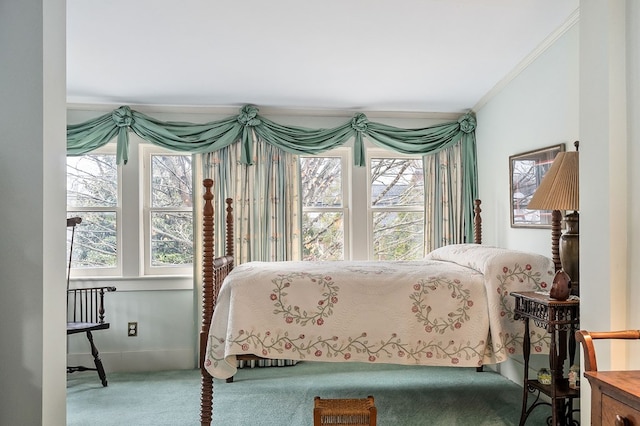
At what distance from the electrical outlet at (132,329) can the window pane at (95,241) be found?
1.79ft

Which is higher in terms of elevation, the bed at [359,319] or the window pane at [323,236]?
the window pane at [323,236]

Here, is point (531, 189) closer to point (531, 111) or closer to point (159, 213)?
point (531, 111)

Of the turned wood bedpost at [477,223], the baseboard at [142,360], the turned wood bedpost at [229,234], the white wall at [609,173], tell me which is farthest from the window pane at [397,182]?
the white wall at [609,173]

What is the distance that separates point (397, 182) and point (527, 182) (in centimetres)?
125

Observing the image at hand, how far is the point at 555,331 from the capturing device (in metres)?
2.39

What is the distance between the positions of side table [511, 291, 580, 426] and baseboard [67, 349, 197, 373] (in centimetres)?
271

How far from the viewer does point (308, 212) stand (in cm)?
427

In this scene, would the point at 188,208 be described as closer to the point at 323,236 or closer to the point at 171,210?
the point at 171,210

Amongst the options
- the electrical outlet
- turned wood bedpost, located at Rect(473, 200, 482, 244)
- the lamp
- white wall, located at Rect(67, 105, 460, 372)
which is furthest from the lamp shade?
the electrical outlet

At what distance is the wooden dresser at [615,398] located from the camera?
4.07ft

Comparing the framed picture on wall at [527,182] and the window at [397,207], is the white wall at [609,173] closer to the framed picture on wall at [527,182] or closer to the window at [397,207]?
the framed picture on wall at [527,182]

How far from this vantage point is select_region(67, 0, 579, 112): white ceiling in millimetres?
2816

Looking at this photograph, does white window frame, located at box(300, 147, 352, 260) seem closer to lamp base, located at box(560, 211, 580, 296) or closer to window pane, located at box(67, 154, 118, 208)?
window pane, located at box(67, 154, 118, 208)

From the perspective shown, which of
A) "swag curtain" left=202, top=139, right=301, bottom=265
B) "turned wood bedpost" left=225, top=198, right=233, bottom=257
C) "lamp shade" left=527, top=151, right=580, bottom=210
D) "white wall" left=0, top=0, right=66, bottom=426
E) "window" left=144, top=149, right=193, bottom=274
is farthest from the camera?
"window" left=144, top=149, right=193, bottom=274
